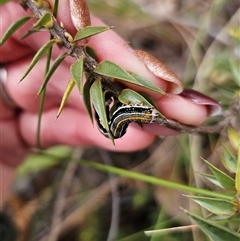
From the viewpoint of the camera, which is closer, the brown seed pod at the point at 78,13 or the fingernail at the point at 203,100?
the brown seed pod at the point at 78,13

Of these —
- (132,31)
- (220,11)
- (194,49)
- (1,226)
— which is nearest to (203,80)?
(194,49)

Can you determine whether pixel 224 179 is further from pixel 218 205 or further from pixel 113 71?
pixel 113 71

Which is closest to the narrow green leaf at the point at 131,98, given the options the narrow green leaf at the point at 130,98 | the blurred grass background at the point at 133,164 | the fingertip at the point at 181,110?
the narrow green leaf at the point at 130,98

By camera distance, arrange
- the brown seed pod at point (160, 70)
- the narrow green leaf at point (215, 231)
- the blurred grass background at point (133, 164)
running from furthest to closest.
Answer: the blurred grass background at point (133, 164)
the brown seed pod at point (160, 70)
the narrow green leaf at point (215, 231)

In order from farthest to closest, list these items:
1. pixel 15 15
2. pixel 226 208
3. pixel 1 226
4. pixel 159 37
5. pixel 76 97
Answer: pixel 159 37, pixel 1 226, pixel 76 97, pixel 15 15, pixel 226 208

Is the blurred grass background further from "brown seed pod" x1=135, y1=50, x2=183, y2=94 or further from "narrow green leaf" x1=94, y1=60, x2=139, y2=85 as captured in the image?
"narrow green leaf" x1=94, y1=60, x2=139, y2=85

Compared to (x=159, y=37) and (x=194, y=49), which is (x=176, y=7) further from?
(x=194, y=49)

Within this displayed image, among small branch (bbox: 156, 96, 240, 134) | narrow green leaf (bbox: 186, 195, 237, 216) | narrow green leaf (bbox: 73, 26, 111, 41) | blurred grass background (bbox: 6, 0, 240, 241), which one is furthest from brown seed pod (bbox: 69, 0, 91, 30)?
blurred grass background (bbox: 6, 0, 240, 241)

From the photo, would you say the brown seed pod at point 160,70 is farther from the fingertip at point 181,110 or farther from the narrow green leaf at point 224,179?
the narrow green leaf at point 224,179
